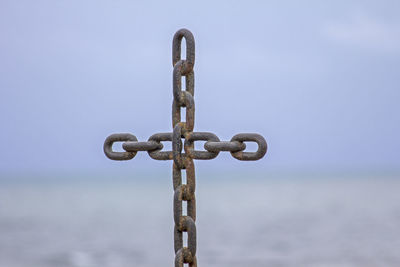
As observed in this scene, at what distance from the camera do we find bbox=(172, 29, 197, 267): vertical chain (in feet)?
9.02

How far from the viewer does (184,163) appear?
2775mm

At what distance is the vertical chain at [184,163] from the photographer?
108 inches

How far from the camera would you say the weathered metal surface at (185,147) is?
2725mm

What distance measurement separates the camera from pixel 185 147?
2.79 meters

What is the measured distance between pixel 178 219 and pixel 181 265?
220 mm

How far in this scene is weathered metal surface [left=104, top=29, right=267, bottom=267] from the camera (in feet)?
8.94

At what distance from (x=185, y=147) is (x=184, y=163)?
0.08m

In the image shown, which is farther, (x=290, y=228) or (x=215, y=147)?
(x=290, y=228)

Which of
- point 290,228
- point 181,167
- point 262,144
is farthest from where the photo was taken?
point 290,228

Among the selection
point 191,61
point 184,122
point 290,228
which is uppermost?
point 191,61

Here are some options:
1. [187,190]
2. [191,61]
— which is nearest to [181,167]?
[187,190]

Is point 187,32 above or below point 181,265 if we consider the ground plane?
above

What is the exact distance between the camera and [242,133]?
106 inches

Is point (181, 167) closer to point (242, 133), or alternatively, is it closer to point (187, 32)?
point (242, 133)
